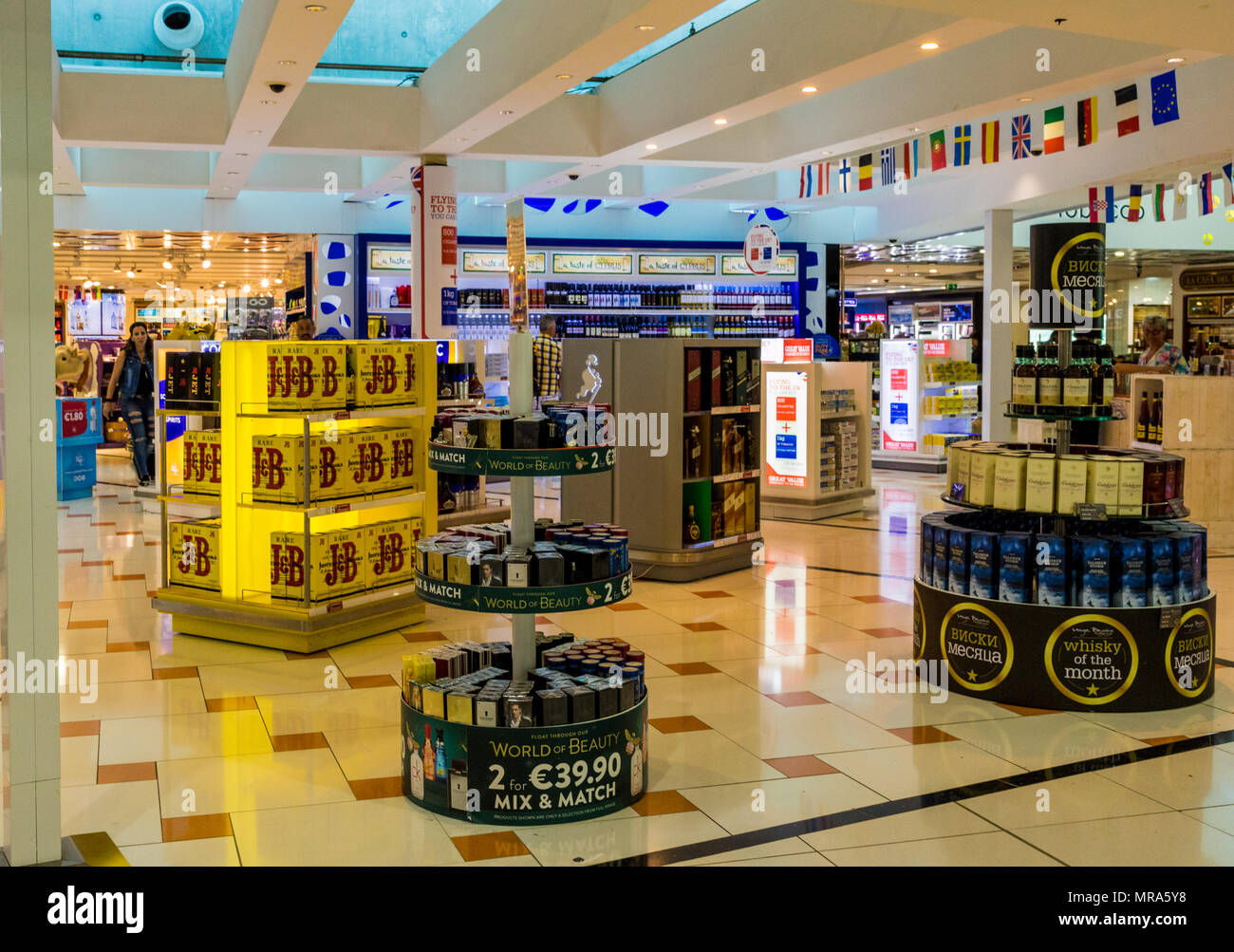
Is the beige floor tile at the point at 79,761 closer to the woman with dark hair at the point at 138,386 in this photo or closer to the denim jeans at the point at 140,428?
the woman with dark hair at the point at 138,386

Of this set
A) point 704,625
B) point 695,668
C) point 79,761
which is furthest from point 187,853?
point 704,625

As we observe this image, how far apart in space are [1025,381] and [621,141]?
654cm

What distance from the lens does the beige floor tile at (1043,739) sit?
420 centimetres

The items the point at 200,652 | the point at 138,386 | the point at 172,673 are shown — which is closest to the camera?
the point at 172,673

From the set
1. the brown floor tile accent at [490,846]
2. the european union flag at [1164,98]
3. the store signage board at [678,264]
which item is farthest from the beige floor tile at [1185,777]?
the store signage board at [678,264]

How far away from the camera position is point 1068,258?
5.07 m

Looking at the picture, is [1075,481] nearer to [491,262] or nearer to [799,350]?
[799,350]

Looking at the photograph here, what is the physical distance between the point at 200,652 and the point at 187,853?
8.47 ft

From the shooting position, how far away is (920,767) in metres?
4.10

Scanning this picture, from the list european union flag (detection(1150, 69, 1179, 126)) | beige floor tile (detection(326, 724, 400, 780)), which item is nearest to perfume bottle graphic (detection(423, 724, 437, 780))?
beige floor tile (detection(326, 724, 400, 780))

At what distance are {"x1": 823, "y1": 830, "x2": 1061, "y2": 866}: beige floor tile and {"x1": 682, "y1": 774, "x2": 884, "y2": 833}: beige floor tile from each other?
0.30 m

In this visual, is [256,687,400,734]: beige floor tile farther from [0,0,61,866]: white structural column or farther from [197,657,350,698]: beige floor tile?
[0,0,61,866]: white structural column
